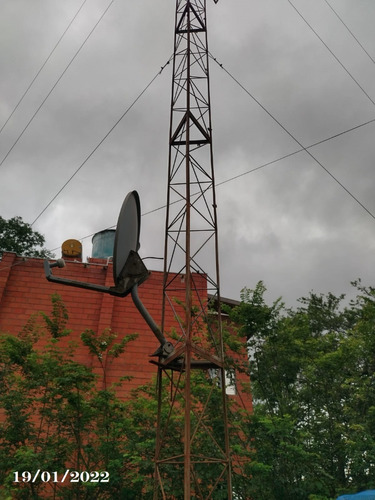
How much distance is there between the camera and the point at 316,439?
12.0m

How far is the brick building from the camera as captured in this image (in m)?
13.7

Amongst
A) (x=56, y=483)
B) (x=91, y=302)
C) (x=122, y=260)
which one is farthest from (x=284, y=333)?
(x=122, y=260)

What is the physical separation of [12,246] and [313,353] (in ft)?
71.9

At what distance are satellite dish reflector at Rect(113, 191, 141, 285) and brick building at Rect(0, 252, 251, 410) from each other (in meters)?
9.54

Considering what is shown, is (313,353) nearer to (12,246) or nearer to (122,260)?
(122,260)

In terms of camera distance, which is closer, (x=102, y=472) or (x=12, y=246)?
(x=102, y=472)
